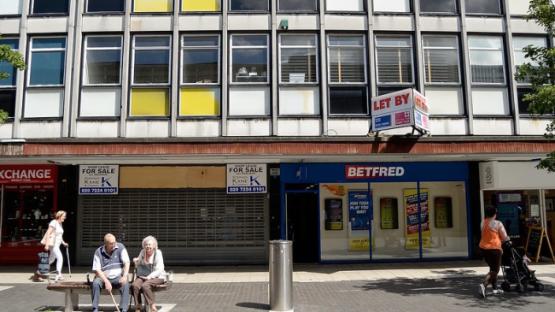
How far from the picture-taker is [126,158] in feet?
43.0

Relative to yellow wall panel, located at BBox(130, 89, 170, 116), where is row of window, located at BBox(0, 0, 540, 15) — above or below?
above

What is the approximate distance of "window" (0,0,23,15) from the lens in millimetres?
14969

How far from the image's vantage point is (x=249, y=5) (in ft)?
49.2

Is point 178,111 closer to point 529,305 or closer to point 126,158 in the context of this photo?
point 126,158

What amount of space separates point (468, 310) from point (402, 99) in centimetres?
595

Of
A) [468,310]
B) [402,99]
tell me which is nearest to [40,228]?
[402,99]

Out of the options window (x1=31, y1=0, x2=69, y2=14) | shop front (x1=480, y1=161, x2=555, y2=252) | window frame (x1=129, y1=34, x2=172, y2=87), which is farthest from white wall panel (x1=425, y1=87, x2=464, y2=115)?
window (x1=31, y1=0, x2=69, y2=14)

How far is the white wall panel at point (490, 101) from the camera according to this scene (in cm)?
1490

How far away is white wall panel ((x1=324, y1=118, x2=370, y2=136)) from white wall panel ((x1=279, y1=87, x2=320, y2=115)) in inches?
23.4

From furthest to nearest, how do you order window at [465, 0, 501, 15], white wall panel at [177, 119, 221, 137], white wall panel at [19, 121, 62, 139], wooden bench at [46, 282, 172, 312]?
window at [465, 0, 501, 15] < white wall panel at [19, 121, 62, 139] < white wall panel at [177, 119, 221, 137] < wooden bench at [46, 282, 172, 312]

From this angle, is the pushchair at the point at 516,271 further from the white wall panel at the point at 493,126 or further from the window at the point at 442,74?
the window at the point at 442,74

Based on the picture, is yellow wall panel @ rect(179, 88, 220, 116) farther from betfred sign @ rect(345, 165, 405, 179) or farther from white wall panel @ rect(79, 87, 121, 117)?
betfred sign @ rect(345, 165, 405, 179)

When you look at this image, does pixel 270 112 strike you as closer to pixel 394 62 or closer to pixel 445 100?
pixel 394 62

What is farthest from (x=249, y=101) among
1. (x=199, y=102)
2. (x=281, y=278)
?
(x=281, y=278)
